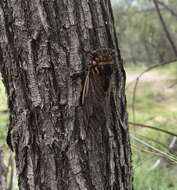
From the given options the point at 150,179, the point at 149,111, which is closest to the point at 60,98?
the point at 150,179

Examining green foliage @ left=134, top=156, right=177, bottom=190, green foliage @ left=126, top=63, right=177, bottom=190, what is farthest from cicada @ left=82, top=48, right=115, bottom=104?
green foliage @ left=134, top=156, right=177, bottom=190

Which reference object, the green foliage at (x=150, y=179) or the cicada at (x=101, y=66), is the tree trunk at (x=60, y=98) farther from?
the green foliage at (x=150, y=179)

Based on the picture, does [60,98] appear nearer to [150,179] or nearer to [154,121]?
[150,179]

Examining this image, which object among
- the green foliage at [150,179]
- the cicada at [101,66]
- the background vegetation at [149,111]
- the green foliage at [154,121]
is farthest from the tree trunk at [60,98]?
the green foliage at [150,179]

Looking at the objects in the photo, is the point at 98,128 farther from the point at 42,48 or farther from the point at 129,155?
the point at 42,48

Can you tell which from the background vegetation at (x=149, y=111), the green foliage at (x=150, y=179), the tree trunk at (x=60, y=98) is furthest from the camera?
the green foliage at (x=150, y=179)

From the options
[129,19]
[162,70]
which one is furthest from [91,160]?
[162,70]

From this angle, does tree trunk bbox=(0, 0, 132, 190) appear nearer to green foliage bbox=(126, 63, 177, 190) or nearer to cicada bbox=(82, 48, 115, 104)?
cicada bbox=(82, 48, 115, 104)
